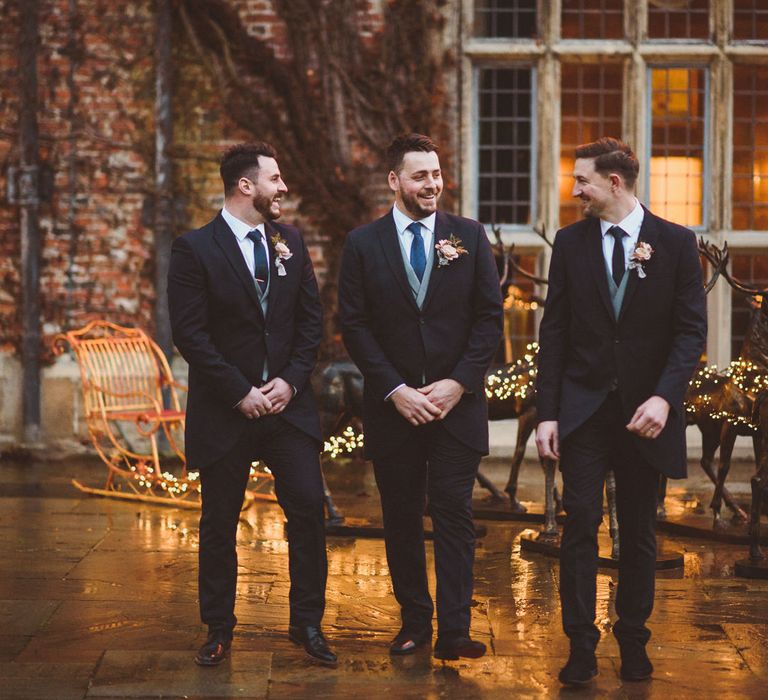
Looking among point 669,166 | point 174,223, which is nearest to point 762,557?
point 669,166

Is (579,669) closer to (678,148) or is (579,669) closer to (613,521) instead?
(613,521)

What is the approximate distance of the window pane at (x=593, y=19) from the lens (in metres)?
10.2

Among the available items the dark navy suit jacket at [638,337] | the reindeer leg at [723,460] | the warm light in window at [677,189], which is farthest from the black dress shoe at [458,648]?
the warm light in window at [677,189]

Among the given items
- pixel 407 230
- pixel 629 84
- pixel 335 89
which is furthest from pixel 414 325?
pixel 629 84

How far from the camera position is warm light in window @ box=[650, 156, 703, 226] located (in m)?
10.3

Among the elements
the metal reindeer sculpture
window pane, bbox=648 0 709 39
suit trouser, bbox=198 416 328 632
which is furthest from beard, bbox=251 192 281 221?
window pane, bbox=648 0 709 39

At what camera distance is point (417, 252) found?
16.3ft

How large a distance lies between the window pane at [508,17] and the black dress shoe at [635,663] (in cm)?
651

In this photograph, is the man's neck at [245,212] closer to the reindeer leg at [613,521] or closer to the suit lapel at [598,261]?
the suit lapel at [598,261]

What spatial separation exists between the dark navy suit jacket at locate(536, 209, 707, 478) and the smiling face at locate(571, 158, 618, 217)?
102 mm

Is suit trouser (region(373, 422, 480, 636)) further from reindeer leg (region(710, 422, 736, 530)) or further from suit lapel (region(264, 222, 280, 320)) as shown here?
reindeer leg (region(710, 422, 736, 530))

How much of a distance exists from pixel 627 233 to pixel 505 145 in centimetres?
A: 571

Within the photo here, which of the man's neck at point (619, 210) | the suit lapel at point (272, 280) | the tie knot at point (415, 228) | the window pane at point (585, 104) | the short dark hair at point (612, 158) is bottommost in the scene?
the suit lapel at point (272, 280)

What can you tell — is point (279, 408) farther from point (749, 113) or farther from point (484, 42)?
point (749, 113)
